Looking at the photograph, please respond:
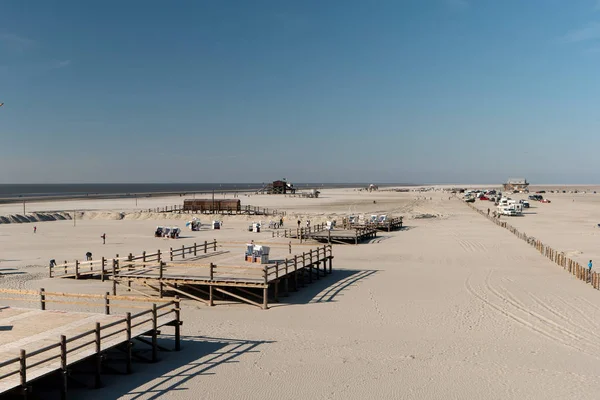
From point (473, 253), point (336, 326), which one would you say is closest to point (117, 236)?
point (473, 253)

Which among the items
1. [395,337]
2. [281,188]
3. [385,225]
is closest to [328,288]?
[395,337]

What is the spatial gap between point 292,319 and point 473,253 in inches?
737

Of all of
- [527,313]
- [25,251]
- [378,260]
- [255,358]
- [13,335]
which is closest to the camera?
[13,335]

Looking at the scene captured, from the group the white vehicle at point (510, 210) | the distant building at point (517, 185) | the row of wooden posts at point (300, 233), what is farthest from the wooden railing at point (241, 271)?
the distant building at point (517, 185)

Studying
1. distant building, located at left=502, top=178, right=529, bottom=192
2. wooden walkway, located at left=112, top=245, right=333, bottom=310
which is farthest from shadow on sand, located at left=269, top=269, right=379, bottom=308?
distant building, located at left=502, top=178, right=529, bottom=192

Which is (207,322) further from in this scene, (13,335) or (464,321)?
(464,321)

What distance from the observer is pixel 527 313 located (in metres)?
18.2

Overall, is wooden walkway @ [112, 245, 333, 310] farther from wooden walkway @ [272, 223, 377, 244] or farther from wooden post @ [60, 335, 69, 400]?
wooden walkway @ [272, 223, 377, 244]

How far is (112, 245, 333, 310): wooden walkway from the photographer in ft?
63.7

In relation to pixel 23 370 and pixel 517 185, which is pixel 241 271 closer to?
pixel 23 370

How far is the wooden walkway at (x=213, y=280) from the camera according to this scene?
63.7ft

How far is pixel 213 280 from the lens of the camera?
64.2 feet

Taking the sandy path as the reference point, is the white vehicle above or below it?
above

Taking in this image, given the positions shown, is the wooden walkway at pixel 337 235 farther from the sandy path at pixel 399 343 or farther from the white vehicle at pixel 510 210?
the white vehicle at pixel 510 210
